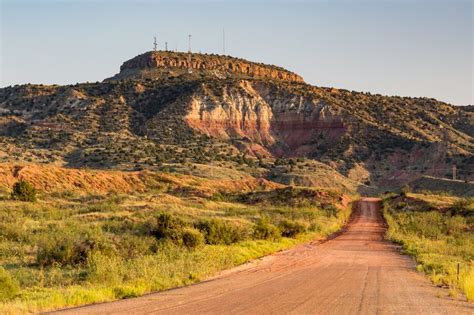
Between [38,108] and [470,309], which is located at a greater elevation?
[38,108]

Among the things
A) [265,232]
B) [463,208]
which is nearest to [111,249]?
[265,232]

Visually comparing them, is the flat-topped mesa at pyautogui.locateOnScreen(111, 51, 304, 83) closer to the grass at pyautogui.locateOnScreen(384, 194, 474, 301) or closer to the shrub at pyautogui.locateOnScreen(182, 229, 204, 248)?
the grass at pyautogui.locateOnScreen(384, 194, 474, 301)

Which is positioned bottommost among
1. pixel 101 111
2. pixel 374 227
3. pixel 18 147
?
pixel 374 227

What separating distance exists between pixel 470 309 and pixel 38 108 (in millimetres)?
110692

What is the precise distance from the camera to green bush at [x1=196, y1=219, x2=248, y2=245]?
26766 mm

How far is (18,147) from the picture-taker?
281 feet

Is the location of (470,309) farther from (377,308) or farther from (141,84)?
(141,84)

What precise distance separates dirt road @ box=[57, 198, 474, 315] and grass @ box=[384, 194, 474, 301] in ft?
2.21

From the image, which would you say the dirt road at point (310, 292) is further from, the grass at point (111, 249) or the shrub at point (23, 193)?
→ the shrub at point (23, 193)

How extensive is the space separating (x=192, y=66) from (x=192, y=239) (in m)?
122

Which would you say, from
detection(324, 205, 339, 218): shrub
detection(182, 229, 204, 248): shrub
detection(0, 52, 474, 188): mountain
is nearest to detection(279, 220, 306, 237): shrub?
detection(182, 229, 204, 248): shrub

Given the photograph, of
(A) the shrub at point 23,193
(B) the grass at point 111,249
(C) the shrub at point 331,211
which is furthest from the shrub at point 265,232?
(C) the shrub at point 331,211

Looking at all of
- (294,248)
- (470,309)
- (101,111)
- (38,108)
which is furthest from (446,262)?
(38,108)

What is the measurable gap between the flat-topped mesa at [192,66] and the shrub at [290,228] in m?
106
